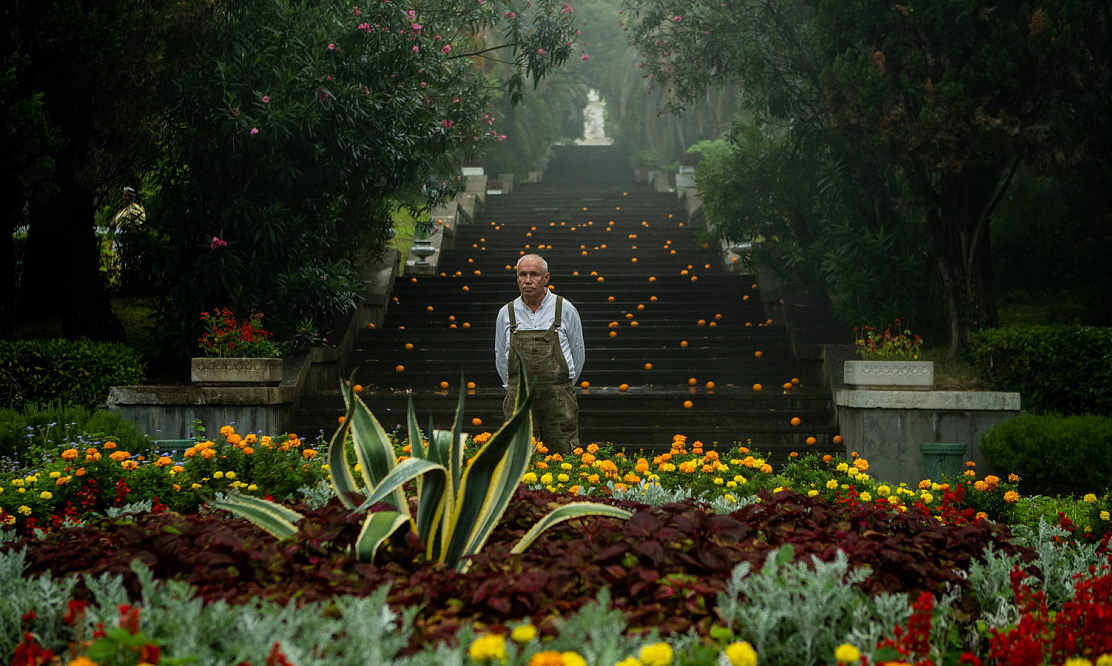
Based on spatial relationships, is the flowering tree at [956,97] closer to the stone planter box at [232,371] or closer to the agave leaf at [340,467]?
the stone planter box at [232,371]

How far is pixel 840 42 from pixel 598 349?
461cm

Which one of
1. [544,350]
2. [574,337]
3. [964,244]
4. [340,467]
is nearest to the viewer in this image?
[340,467]

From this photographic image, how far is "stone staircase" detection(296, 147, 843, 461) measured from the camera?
31.4ft

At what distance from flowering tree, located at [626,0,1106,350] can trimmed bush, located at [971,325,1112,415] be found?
1183mm

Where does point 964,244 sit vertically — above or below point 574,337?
above

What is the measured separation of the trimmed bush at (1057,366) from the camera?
786 centimetres

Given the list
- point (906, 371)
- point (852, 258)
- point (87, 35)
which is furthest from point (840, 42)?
point (87, 35)

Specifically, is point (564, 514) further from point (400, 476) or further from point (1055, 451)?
point (1055, 451)

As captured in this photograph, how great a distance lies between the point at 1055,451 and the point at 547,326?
4.28m

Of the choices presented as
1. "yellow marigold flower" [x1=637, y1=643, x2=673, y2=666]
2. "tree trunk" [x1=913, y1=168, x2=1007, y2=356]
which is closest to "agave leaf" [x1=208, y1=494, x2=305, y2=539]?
"yellow marigold flower" [x1=637, y1=643, x2=673, y2=666]

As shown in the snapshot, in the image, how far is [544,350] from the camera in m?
5.85

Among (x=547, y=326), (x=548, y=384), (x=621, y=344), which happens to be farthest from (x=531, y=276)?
(x=621, y=344)

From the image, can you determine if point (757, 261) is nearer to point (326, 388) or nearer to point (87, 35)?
point (326, 388)

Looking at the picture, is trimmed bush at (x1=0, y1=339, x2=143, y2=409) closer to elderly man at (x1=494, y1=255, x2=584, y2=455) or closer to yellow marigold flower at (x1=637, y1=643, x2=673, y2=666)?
elderly man at (x1=494, y1=255, x2=584, y2=455)
